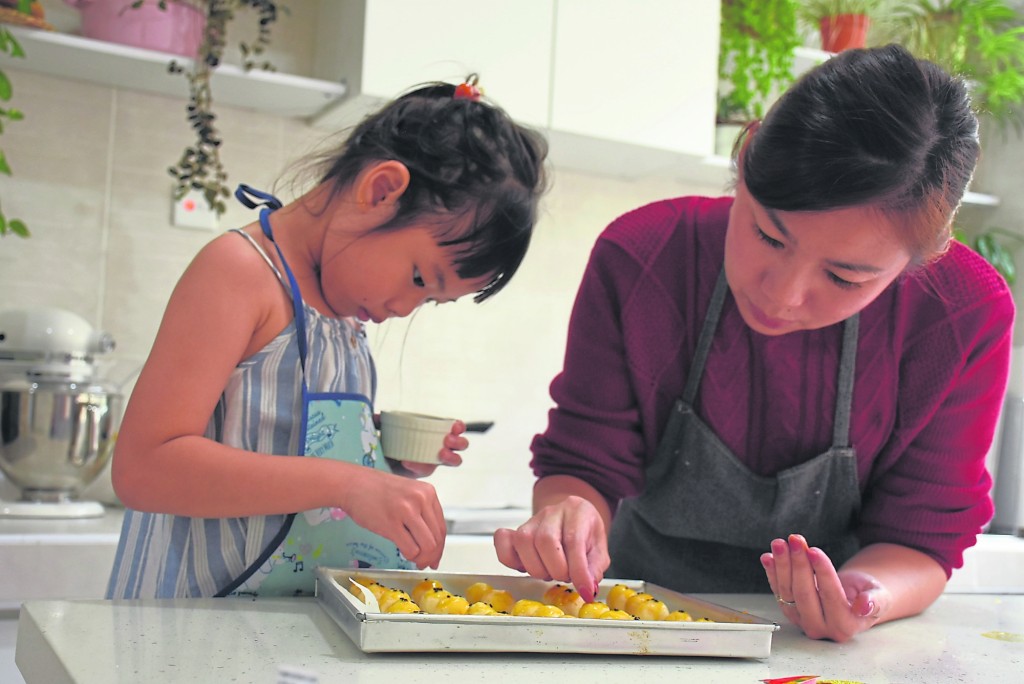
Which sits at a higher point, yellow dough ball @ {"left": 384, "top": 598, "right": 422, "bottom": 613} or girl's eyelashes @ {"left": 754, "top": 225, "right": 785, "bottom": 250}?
girl's eyelashes @ {"left": 754, "top": 225, "right": 785, "bottom": 250}

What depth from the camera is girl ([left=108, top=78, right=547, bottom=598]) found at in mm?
1011

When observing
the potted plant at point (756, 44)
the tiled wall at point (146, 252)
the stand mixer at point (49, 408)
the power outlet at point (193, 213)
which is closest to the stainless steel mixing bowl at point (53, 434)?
the stand mixer at point (49, 408)

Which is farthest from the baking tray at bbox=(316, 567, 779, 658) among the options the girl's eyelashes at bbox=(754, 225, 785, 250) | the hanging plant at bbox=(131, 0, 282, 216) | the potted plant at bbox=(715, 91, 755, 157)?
the potted plant at bbox=(715, 91, 755, 157)

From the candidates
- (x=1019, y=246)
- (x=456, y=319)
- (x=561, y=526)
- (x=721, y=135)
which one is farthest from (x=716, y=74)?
(x=561, y=526)

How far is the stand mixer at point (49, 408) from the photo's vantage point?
1814mm

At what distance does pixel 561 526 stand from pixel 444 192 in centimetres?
42

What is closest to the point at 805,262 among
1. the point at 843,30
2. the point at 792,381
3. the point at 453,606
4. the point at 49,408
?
the point at 792,381

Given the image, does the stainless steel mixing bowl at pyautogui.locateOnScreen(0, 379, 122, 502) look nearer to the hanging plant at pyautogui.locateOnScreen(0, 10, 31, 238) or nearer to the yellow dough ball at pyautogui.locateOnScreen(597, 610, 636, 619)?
the hanging plant at pyautogui.locateOnScreen(0, 10, 31, 238)

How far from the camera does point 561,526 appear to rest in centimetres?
96

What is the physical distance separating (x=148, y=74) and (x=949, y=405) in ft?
5.11

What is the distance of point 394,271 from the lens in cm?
115

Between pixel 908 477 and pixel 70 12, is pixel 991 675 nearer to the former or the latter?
pixel 908 477

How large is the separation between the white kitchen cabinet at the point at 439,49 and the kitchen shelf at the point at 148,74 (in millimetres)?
71

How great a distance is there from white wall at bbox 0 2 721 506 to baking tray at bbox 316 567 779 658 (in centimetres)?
135
